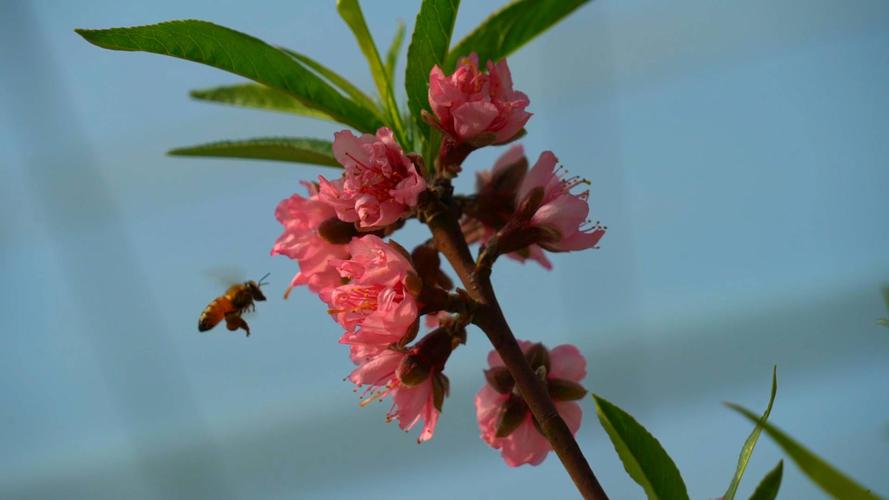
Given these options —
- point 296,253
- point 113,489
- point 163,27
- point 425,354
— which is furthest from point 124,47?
point 113,489

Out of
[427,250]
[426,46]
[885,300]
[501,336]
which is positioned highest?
[426,46]

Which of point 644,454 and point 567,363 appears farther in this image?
point 567,363

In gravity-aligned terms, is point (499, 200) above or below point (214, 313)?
below

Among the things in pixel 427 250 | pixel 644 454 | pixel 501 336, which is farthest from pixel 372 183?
pixel 644 454

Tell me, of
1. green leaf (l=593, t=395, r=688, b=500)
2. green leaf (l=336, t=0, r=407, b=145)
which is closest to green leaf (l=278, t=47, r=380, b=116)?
green leaf (l=336, t=0, r=407, b=145)

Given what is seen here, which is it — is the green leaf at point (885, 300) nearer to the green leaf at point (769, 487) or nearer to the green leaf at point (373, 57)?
the green leaf at point (769, 487)

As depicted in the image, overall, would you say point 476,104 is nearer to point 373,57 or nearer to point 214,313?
point 373,57

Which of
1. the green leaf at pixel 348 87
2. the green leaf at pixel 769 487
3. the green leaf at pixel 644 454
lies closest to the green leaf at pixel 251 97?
the green leaf at pixel 348 87

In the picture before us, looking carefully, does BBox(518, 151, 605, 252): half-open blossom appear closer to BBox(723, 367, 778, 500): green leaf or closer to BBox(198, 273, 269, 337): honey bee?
BBox(723, 367, 778, 500): green leaf

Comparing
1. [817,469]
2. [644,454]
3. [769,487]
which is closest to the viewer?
[817,469]
